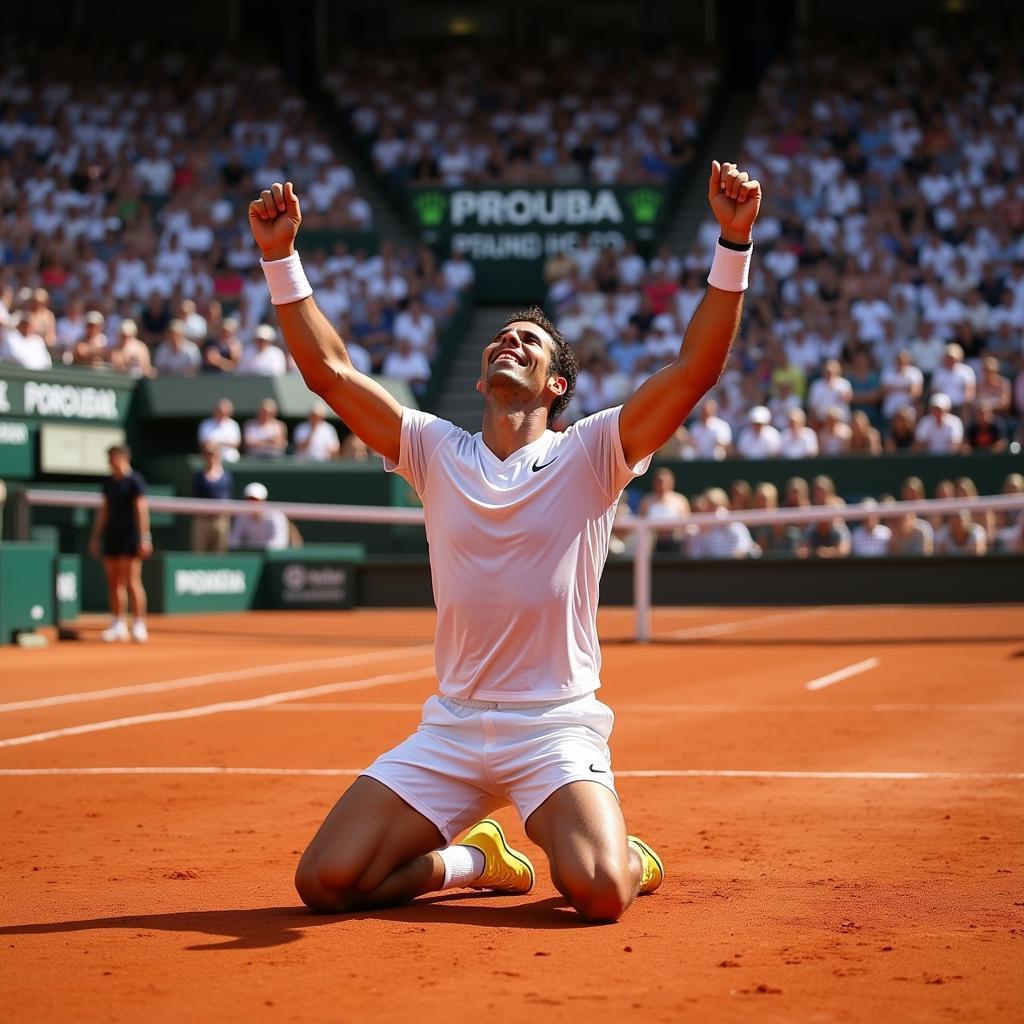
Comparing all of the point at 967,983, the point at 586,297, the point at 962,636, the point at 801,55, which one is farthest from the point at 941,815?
the point at 801,55

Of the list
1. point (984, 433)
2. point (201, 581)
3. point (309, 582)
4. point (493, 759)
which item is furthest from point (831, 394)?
point (493, 759)

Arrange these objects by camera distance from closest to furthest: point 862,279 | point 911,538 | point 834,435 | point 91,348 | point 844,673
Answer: point 844,673 → point 911,538 → point 834,435 → point 91,348 → point 862,279

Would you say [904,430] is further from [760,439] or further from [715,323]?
[715,323]

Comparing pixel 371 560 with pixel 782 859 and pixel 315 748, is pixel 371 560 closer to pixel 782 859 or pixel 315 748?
pixel 315 748

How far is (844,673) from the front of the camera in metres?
13.7

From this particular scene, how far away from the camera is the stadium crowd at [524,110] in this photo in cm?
3183

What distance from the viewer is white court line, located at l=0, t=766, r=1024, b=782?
318 inches

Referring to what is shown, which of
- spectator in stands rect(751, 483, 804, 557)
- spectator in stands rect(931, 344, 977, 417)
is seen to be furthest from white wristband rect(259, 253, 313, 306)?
spectator in stands rect(931, 344, 977, 417)

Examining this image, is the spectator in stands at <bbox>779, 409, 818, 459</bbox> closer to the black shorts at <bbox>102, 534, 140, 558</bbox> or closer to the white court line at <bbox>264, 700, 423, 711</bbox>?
the black shorts at <bbox>102, 534, 140, 558</bbox>

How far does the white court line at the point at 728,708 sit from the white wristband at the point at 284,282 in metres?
5.83

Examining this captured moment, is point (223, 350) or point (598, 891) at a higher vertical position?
point (223, 350)

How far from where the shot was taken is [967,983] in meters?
4.14

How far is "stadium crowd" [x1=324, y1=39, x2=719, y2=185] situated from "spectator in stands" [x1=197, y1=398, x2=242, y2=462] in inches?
361

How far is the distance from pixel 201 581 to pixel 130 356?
3.96 m
